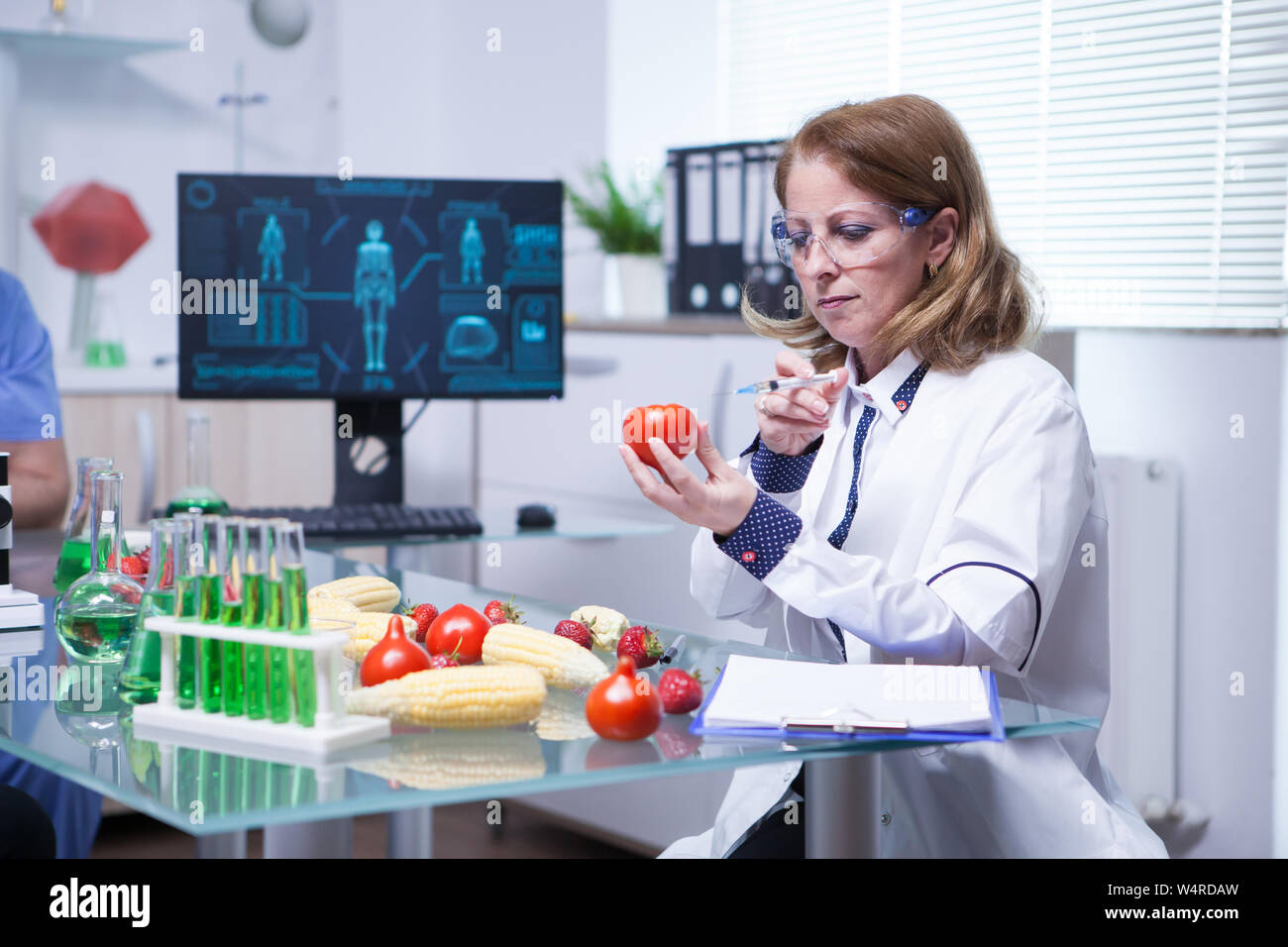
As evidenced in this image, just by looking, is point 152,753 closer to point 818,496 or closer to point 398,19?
point 818,496

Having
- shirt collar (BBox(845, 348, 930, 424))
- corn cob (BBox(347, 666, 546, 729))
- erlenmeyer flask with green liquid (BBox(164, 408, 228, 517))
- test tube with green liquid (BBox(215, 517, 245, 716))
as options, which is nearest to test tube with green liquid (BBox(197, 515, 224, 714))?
test tube with green liquid (BBox(215, 517, 245, 716))

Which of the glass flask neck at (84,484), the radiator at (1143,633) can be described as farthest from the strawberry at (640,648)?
the radiator at (1143,633)

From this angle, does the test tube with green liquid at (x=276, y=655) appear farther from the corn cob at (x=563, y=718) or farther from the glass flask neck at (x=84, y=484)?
the glass flask neck at (x=84, y=484)

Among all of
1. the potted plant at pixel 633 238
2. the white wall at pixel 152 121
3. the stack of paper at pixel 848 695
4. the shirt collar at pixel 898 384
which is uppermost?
the white wall at pixel 152 121

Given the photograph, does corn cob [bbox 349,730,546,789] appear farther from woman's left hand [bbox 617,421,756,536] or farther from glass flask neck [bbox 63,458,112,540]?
glass flask neck [bbox 63,458,112,540]

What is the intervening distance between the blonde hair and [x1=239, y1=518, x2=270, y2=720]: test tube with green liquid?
33.3 inches

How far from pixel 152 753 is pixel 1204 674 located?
76.3 inches

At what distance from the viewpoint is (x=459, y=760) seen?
3.66ft

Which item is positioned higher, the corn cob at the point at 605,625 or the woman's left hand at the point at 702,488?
the woman's left hand at the point at 702,488

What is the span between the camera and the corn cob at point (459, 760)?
1068 millimetres

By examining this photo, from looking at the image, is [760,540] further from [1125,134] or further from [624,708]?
[1125,134]

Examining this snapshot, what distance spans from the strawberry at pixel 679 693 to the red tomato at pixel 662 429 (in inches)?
11.6

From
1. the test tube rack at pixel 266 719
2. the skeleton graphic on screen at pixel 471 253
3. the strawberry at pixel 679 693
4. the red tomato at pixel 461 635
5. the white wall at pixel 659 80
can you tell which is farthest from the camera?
the white wall at pixel 659 80
